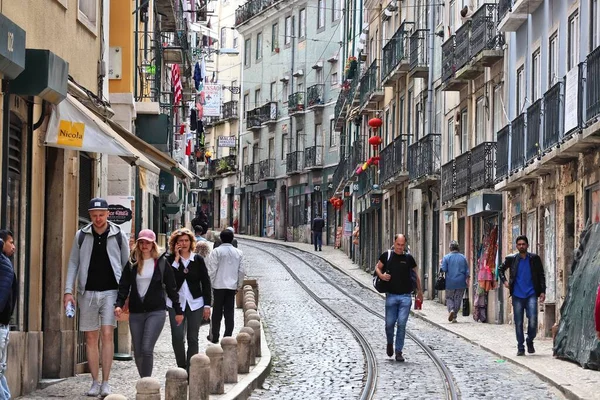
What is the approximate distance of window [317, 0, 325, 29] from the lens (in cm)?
6836

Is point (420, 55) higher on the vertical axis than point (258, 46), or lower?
lower

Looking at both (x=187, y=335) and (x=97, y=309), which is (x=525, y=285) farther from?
(x=97, y=309)

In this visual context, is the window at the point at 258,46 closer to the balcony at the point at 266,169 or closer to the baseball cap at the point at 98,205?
the balcony at the point at 266,169

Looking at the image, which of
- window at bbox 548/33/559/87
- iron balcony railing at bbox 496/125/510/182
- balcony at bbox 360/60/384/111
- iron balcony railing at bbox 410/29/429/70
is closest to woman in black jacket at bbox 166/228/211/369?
window at bbox 548/33/559/87

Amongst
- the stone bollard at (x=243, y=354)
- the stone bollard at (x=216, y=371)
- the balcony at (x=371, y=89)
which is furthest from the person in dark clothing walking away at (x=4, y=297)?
the balcony at (x=371, y=89)

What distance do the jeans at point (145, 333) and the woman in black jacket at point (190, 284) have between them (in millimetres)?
1956

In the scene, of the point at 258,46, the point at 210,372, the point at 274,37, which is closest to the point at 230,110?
the point at 258,46

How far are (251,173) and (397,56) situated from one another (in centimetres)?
3572

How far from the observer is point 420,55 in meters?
40.6

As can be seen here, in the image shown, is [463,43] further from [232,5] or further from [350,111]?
[232,5]

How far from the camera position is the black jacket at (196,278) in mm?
14984

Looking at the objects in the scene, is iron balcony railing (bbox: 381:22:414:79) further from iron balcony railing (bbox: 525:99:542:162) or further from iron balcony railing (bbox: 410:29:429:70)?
iron balcony railing (bbox: 525:99:542:162)

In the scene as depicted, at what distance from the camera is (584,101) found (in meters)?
20.9

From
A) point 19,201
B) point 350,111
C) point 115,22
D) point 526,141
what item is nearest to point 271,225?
point 350,111
